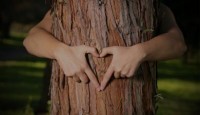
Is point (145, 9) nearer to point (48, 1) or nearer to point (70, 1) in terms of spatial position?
point (70, 1)

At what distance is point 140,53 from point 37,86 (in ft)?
41.4

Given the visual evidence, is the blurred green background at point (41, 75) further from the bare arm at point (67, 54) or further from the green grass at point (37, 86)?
the bare arm at point (67, 54)

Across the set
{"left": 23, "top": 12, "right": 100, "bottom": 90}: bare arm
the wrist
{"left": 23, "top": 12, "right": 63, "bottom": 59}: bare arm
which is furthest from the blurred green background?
the wrist

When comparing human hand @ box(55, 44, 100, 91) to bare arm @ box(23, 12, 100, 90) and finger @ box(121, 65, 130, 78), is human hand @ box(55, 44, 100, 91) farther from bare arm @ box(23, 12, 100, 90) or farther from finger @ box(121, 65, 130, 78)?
finger @ box(121, 65, 130, 78)

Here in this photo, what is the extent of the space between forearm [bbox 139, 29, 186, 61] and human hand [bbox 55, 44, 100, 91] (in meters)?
0.28

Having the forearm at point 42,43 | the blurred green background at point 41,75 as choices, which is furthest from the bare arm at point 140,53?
the blurred green background at point 41,75

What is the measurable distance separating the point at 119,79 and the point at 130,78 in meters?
0.06

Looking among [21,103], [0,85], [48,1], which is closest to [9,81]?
[0,85]

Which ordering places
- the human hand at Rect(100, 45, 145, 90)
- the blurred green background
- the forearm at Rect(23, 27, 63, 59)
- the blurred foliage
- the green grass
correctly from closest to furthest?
the human hand at Rect(100, 45, 145, 90) → the forearm at Rect(23, 27, 63, 59) → the blurred green background → the green grass → the blurred foliage

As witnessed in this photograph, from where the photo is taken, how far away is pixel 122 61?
2488 mm

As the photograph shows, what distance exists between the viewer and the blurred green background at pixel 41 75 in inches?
450

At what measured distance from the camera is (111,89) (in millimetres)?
2543

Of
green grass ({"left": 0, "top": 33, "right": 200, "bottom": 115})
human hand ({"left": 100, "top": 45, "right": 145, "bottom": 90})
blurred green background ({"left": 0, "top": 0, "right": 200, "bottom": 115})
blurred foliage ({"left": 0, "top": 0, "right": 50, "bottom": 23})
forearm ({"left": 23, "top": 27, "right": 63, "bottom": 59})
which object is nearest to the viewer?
human hand ({"left": 100, "top": 45, "right": 145, "bottom": 90})

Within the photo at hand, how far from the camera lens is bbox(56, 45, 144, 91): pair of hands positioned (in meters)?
2.49
